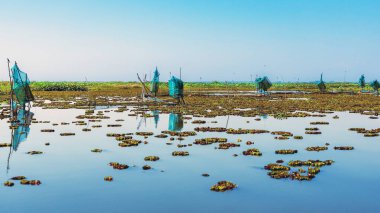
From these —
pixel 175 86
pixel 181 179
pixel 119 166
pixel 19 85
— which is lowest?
pixel 181 179

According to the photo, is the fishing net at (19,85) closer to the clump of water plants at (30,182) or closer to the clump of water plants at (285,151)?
the clump of water plants at (30,182)

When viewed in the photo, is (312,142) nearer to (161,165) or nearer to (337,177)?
(337,177)

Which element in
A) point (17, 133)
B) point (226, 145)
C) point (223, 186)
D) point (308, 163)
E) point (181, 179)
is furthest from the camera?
point (17, 133)

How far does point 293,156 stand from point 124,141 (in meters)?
11.5

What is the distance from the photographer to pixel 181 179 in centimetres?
1736

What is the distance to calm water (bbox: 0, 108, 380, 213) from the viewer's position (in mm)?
14016

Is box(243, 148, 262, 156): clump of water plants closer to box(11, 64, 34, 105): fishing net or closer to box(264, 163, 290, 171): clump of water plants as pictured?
box(264, 163, 290, 171): clump of water plants

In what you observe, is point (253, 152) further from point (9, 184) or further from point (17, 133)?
point (17, 133)

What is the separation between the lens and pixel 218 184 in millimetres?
16062

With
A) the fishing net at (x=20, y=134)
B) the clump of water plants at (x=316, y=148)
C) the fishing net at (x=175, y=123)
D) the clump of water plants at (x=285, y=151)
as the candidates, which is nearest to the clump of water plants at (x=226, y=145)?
the clump of water plants at (x=285, y=151)

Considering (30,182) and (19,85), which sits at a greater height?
(19,85)

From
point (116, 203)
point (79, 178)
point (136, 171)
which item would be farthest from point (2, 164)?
point (116, 203)

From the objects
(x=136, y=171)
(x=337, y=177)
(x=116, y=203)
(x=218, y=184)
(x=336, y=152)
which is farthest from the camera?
(x=336, y=152)

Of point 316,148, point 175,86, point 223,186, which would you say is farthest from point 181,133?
point 175,86
